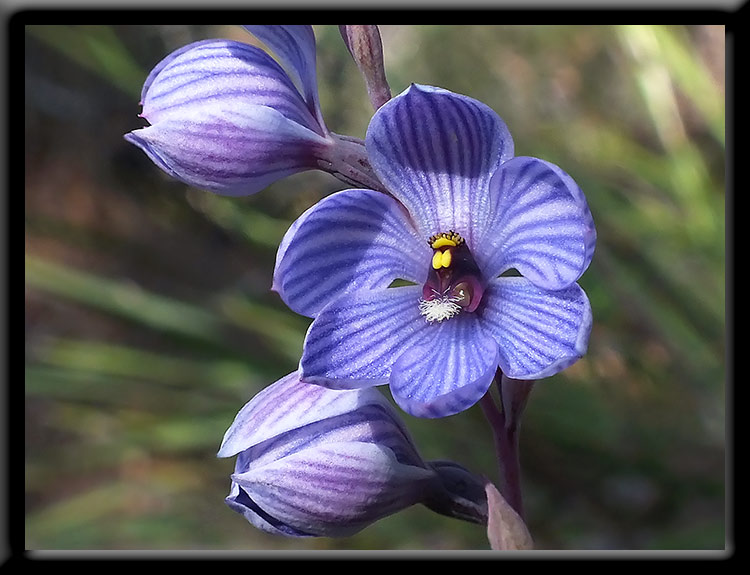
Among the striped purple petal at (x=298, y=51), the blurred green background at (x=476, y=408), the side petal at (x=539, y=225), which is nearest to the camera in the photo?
the side petal at (x=539, y=225)

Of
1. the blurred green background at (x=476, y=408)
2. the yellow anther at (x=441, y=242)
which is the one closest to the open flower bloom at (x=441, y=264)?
the yellow anther at (x=441, y=242)

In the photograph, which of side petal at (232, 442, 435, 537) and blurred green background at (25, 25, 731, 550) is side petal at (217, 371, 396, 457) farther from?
blurred green background at (25, 25, 731, 550)

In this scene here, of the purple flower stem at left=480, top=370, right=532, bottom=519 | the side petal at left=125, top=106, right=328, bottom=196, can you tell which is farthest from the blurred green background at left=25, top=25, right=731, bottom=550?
the side petal at left=125, top=106, right=328, bottom=196

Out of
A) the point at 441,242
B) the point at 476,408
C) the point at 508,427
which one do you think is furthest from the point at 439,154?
the point at 476,408

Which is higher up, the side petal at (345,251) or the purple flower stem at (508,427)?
the side petal at (345,251)

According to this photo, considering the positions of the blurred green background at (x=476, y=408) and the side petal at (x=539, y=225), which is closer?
the side petal at (x=539, y=225)

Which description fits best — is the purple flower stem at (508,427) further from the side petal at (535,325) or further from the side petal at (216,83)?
the side petal at (216,83)
